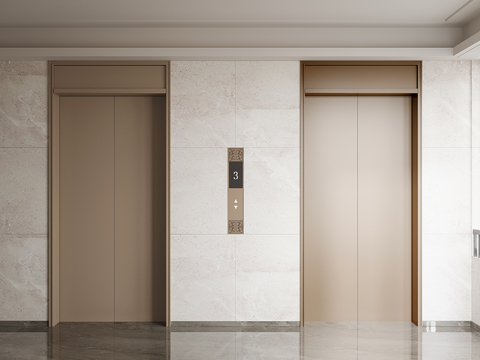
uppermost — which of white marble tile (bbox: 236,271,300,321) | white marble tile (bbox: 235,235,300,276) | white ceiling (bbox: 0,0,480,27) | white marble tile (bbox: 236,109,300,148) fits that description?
white ceiling (bbox: 0,0,480,27)

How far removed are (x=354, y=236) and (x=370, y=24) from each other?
2.25 metres

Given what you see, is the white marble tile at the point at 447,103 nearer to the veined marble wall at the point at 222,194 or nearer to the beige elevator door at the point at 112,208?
the veined marble wall at the point at 222,194

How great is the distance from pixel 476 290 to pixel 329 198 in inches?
70.2

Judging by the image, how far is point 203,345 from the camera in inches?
136

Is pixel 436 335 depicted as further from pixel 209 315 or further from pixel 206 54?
pixel 206 54

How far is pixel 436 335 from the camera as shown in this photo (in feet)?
12.2

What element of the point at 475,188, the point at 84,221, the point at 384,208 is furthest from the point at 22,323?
the point at 475,188

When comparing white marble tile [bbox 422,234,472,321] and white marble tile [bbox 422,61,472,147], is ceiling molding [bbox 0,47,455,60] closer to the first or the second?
white marble tile [bbox 422,61,472,147]

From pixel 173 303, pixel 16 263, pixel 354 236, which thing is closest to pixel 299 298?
pixel 354 236

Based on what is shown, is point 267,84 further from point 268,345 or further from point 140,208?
point 268,345

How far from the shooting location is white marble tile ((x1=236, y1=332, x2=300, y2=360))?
3256 millimetres

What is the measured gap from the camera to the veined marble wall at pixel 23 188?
12.8 feet

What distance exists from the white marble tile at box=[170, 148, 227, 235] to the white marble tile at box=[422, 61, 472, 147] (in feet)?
7.37

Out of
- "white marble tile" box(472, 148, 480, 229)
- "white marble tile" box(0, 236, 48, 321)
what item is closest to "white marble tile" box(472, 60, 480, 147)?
Answer: "white marble tile" box(472, 148, 480, 229)
